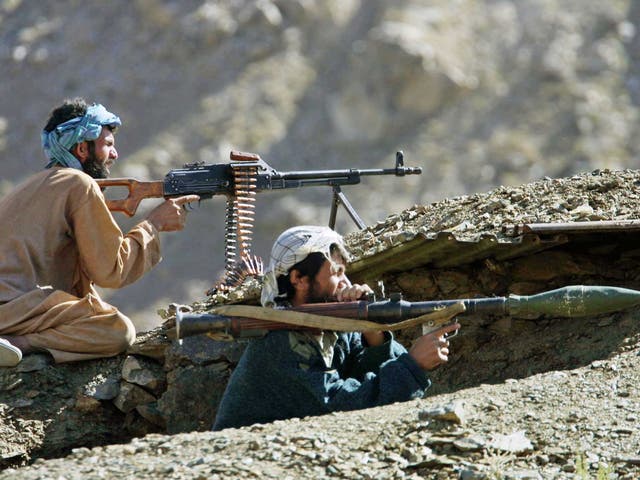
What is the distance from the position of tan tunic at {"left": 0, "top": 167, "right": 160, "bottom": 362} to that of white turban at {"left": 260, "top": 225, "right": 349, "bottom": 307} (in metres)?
1.57

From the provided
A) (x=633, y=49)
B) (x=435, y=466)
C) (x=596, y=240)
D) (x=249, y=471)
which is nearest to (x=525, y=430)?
(x=435, y=466)

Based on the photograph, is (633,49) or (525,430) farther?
(633,49)

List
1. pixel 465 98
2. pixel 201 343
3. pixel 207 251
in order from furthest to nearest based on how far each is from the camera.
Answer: pixel 465 98
pixel 207 251
pixel 201 343

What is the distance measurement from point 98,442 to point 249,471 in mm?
2701

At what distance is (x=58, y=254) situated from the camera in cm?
678

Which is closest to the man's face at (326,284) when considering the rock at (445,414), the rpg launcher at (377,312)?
the rpg launcher at (377,312)

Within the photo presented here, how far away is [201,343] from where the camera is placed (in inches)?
A: 280

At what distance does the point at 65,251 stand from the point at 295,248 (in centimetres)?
203

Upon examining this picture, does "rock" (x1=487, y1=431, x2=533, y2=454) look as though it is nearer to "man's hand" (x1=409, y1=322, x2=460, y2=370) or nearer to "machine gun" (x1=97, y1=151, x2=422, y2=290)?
"man's hand" (x1=409, y1=322, x2=460, y2=370)

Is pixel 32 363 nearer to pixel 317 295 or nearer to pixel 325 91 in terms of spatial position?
pixel 317 295

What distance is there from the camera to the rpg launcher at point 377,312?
516cm

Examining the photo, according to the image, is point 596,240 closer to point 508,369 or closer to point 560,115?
point 508,369

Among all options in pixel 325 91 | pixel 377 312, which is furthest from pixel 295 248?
pixel 325 91

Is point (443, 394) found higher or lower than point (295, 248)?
lower
